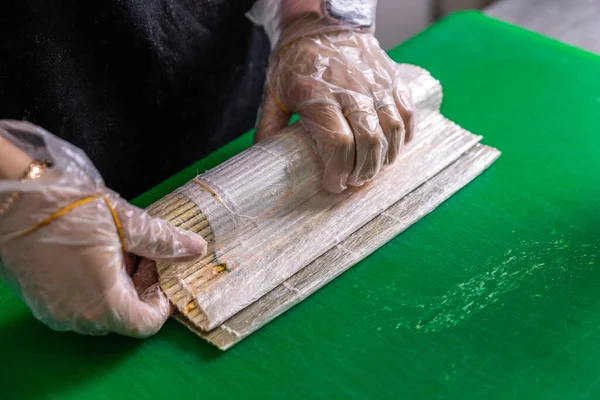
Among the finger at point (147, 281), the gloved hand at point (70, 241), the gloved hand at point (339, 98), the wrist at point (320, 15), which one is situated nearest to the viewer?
the gloved hand at point (70, 241)

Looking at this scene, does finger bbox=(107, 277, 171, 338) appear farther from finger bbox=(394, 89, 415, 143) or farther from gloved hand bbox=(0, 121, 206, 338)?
finger bbox=(394, 89, 415, 143)

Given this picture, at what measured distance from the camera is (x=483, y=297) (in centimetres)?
121

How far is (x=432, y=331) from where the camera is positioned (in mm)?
1164

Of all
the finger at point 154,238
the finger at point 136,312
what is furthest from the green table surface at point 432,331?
the finger at point 154,238

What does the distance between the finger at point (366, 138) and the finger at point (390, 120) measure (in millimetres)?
22

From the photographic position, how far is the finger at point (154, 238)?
1094mm

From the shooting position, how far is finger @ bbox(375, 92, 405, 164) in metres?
1.36

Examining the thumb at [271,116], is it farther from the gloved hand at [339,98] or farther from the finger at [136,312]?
the finger at [136,312]

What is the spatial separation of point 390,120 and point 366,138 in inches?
3.3

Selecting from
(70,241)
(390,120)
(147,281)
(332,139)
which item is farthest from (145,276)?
(390,120)

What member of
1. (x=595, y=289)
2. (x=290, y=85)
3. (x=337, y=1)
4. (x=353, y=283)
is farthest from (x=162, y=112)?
(x=595, y=289)

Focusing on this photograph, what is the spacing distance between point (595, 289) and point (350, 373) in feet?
1.68

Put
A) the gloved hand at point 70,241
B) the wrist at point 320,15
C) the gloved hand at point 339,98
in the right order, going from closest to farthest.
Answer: the gloved hand at point 70,241, the gloved hand at point 339,98, the wrist at point 320,15

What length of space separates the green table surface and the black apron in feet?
1.43
